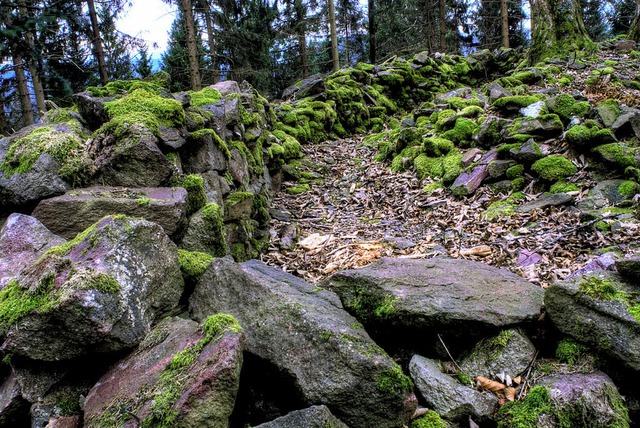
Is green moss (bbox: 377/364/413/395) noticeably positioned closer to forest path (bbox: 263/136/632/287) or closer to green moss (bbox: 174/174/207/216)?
forest path (bbox: 263/136/632/287)

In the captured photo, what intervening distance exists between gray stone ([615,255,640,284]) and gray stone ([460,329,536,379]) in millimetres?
872

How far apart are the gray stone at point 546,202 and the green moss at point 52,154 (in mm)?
5183

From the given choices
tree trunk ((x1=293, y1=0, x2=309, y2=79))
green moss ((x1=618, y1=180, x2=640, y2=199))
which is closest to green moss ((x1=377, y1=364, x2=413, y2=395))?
green moss ((x1=618, y1=180, x2=640, y2=199))

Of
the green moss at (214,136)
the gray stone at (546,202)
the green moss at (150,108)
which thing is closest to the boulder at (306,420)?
the green moss at (150,108)

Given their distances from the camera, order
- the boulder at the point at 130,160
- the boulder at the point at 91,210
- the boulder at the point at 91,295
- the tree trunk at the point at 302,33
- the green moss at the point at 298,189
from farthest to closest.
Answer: the tree trunk at the point at 302,33, the green moss at the point at 298,189, the boulder at the point at 130,160, the boulder at the point at 91,210, the boulder at the point at 91,295

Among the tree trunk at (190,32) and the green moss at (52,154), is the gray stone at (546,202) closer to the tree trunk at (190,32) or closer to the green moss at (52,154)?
the green moss at (52,154)

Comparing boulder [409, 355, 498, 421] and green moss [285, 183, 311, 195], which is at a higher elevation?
green moss [285, 183, 311, 195]

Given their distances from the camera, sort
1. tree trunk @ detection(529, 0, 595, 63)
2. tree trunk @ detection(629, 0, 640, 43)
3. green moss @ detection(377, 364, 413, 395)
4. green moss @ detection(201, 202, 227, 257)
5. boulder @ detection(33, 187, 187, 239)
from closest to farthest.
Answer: green moss @ detection(377, 364, 413, 395) → boulder @ detection(33, 187, 187, 239) → green moss @ detection(201, 202, 227, 257) → tree trunk @ detection(529, 0, 595, 63) → tree trunk @ detection(629, 0, 640, 43)

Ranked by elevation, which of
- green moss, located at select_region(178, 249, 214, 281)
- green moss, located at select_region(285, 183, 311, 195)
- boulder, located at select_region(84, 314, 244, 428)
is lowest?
boulder, located at select_region(84, 314, 244, 428)

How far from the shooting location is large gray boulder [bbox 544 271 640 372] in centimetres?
251

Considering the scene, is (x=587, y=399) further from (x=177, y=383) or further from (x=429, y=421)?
(x=177, y=383)

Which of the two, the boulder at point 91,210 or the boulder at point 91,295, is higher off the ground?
the boulder at point 91,210

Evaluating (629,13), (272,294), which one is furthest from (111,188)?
(629,13)

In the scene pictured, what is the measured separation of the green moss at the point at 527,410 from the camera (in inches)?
94.2
